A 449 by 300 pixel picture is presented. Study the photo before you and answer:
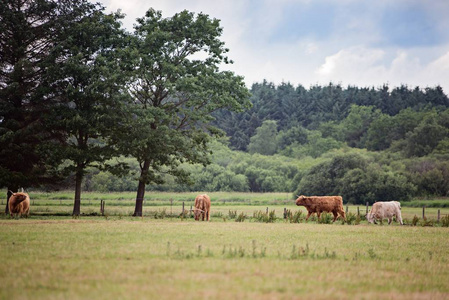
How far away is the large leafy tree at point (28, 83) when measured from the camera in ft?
101

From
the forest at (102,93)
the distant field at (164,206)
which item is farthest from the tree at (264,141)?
the forest at (102,93)

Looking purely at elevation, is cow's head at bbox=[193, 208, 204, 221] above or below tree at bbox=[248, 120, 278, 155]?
below

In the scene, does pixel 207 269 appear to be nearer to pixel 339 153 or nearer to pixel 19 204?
pixel 19 204

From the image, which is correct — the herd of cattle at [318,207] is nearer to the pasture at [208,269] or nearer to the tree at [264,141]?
the pasture at [208,269]

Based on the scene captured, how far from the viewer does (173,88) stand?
33781mm

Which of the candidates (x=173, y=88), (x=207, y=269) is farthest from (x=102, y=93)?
(x=207, y=269)

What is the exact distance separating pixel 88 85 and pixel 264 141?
343ft

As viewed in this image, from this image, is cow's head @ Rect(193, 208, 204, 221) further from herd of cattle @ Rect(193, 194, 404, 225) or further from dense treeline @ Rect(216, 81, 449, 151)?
dense treeline @ Rect(216, 81, 449, 151)

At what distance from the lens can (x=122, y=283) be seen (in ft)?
29.3

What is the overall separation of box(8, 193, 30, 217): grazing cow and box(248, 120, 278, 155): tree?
108m

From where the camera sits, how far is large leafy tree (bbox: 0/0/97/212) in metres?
30.8

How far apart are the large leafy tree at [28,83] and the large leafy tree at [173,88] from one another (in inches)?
207

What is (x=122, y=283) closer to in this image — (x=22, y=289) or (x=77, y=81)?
(x=22, y=289)

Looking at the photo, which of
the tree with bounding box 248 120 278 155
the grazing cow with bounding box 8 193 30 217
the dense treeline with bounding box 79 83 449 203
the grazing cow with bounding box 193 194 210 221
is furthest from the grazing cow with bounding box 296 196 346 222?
the tree with bounding box 248 120 278 155
